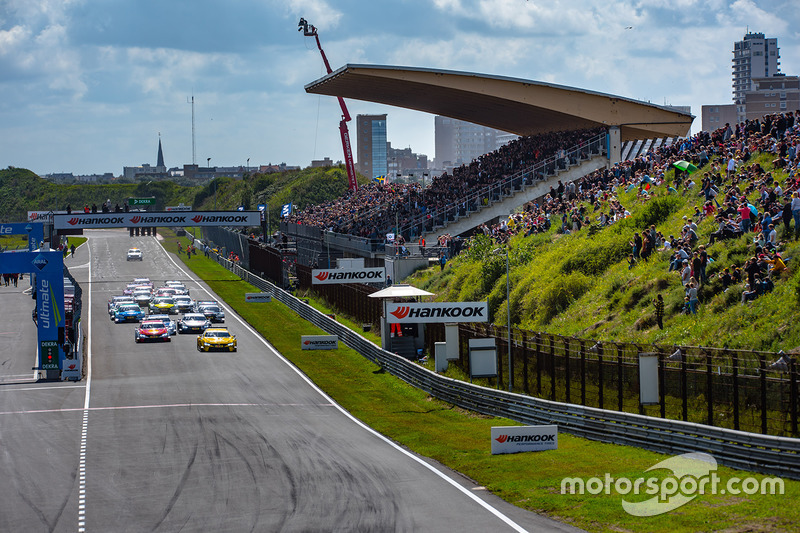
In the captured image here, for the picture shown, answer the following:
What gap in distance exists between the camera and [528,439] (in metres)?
24.6

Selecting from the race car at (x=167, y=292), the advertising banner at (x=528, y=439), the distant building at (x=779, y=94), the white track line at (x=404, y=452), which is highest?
the distant building at (x=779, y=94)

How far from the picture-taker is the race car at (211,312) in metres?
60.8

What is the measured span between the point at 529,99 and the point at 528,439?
48.0 meters

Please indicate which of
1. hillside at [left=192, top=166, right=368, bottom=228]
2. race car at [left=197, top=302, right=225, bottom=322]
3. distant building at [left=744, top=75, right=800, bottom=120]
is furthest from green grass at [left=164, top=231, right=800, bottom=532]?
distant building at [left=744, top=75, right=800, bottom=120]

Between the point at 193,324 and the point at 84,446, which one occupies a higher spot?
the point at 193,324

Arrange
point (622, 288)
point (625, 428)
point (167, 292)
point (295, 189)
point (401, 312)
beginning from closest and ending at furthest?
1. point (625, 428)
2. point (622, 288)
3. point (401, 312)
4. point (167, 292)
5. point (295, 189)

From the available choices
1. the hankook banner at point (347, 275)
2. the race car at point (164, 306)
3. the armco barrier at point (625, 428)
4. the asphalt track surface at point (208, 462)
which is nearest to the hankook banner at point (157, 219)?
the race car at point (164, 306)

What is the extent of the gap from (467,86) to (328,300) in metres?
18.2

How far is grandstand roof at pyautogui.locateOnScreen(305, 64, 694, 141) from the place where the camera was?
68.7 meters

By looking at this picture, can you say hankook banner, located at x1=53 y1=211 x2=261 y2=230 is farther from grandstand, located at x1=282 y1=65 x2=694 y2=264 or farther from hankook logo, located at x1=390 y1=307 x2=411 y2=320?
hankook logo, located at x1=390 y1=307 x2=411 y2=320

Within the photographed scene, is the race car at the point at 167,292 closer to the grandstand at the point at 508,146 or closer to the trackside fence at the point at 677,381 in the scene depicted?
the grandstand at the point at 508,146

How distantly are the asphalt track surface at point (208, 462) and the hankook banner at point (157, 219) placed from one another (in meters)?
38.9

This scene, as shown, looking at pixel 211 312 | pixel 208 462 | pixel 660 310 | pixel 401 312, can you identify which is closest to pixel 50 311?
pixel 401 312

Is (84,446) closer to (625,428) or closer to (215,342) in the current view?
(625,428)
